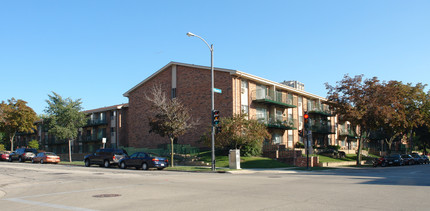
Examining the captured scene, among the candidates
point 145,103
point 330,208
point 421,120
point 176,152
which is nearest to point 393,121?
point 421,120

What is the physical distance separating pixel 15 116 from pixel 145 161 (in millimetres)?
31882

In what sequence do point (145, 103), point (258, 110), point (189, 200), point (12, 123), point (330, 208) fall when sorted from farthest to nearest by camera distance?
point (12, 123), point (145, 103), point (258, 110), point (189, 200), point (330, 208)

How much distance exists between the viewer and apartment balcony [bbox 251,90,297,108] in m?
39.5

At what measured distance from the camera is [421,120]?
45938 millimetres

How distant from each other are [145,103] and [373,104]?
25487mm

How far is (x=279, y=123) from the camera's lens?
40875 millimetres

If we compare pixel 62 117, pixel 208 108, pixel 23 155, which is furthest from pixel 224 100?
pixel 23 155

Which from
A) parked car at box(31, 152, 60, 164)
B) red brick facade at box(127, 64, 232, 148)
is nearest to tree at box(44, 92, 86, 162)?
parked car at box(31, 152, 60, 164)

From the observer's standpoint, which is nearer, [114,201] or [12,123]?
[114,201]

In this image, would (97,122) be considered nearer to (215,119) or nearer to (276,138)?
(276,138)

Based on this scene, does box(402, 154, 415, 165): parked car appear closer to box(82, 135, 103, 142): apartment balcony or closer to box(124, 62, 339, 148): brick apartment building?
box(124, 62, 339, 148): brick apartment building

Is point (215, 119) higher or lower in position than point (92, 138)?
higher

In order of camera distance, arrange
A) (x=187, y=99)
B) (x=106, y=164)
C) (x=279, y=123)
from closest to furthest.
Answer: (x=106, y=164), (x=187, y=99), (x=279, y=123)

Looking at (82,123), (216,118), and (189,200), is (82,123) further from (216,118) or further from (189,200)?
(189,200)
